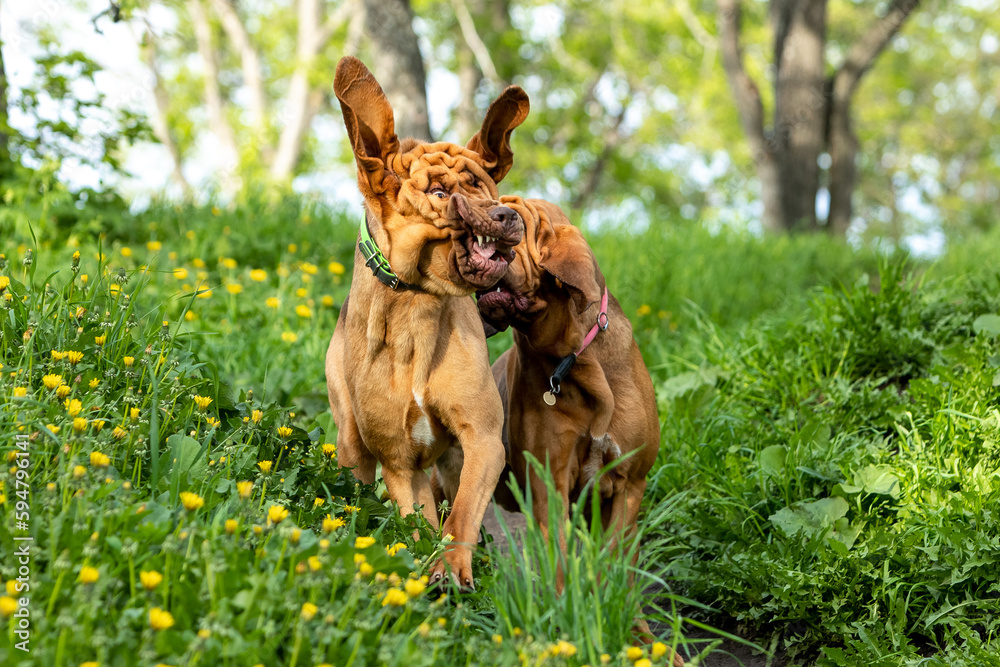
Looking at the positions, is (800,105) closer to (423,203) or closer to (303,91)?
(423,203)

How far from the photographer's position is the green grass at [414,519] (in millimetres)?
2244

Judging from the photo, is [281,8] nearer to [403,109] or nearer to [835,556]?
[403,109]

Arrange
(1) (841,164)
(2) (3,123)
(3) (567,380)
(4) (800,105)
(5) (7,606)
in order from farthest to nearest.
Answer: (1) (841,164), (4) (800,105), (2) (3,123), (3) (567,380), (5) (7,606)

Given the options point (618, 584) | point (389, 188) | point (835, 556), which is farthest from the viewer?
point (835, 556)

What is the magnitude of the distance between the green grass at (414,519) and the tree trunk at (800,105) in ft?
21.6

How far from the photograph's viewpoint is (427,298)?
10.8 feet

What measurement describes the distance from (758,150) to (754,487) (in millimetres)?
9954

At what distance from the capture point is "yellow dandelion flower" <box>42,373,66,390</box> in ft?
9.70

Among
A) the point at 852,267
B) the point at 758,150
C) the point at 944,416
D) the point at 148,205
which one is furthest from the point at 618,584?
the point at 758,150

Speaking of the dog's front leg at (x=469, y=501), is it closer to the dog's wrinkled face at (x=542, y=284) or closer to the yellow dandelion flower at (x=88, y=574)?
the dog's wrinkled face at (x=542, y=284)

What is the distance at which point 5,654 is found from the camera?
6.33 feet

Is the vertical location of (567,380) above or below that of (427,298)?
below

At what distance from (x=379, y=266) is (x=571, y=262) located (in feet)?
2.61

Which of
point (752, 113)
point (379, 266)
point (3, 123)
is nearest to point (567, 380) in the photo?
point (379, 266)
